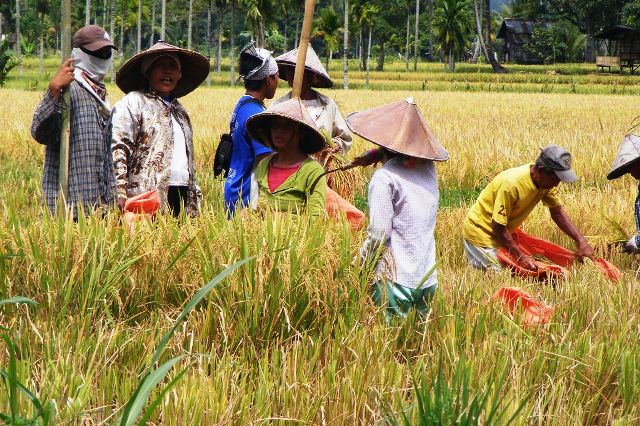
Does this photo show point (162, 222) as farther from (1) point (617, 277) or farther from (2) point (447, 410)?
(1) point (617, 277)

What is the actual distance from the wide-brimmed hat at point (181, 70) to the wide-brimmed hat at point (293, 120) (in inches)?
20.5

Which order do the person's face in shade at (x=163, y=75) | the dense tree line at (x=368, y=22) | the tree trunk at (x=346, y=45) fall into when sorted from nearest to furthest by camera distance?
the person's face in shade at (x=163, y=75) → the tree trunk at (x=346, y=45) → the dense tree line at (x=368, y=22)

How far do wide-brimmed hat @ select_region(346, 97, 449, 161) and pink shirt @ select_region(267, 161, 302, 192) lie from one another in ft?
1.78

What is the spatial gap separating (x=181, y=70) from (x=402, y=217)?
5.94ft

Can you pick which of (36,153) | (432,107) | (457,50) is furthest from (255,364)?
(457,50)

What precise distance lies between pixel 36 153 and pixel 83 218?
22.6ft

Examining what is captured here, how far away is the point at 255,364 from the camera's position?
2.88 meters

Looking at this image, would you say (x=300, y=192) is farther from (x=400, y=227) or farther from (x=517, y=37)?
(x=517, y=37)

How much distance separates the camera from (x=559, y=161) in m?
4.62

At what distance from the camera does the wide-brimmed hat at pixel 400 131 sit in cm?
338

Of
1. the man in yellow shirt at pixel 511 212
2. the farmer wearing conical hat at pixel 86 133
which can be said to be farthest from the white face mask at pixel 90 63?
the man in yellow shirt at pixel 511 212

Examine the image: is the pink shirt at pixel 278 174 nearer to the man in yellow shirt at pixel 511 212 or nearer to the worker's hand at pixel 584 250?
the man in yellow shirt at pixel 511 212

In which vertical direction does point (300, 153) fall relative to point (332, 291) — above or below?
above

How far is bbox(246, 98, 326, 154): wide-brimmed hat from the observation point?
390 centimetres
